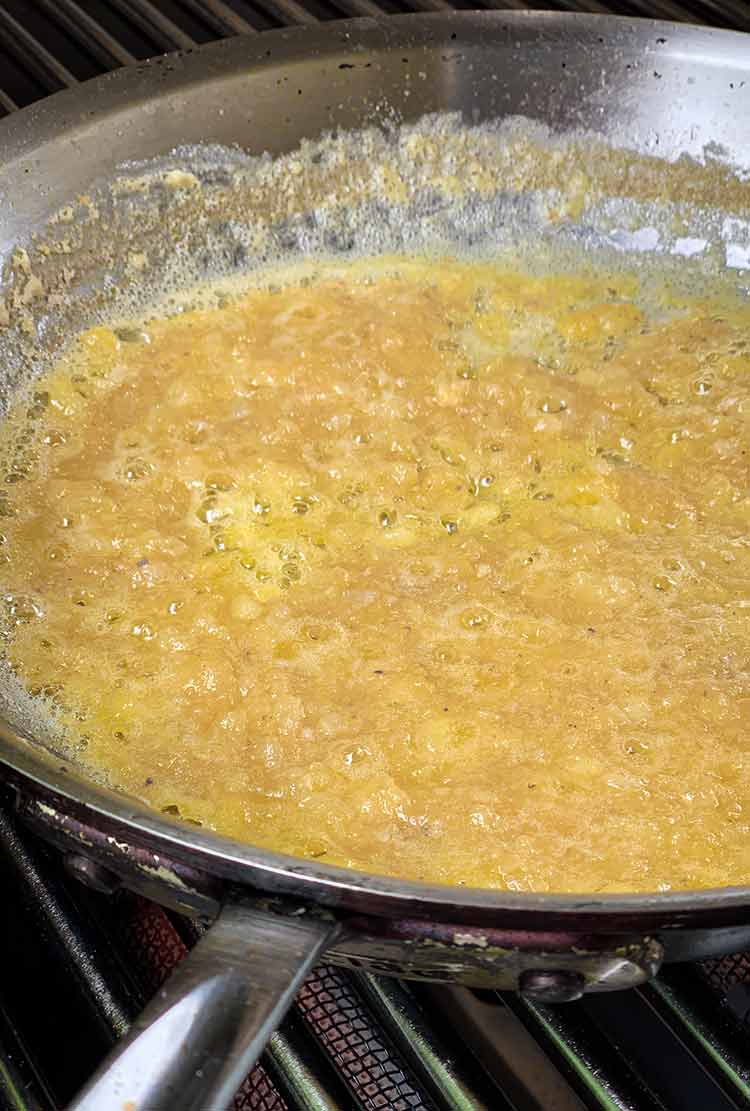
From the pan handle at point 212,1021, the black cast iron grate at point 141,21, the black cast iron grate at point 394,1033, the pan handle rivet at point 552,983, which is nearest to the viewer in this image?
the pan handle at point 212,1021

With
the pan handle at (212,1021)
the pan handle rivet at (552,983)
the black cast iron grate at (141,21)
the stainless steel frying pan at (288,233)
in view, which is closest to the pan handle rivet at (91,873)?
the stainless steel frying pan at (288,233)

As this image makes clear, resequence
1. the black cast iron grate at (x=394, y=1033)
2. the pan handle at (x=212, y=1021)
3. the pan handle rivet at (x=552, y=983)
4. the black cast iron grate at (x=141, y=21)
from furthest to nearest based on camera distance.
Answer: the black cast iron grate at (x=141, y=21), the black cast iron grate at (x=394, y=1033), the pan handle rivet at (x=552, y=983), the pan handle at (x=212, y=1021)

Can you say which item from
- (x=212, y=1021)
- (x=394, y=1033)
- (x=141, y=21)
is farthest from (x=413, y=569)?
(x=141, y=21)

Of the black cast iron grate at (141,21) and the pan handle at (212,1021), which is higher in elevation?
the black cast iron grate at (141,21)

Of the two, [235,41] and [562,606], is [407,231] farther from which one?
[562,606]

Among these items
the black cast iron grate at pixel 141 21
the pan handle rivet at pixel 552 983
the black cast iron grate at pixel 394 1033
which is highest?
the black cast iron grate at pixel 141 21

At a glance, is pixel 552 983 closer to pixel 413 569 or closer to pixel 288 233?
pixel 413 569

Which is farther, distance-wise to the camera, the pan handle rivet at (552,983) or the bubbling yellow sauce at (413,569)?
the bubbling yellow sauce at (413,569)

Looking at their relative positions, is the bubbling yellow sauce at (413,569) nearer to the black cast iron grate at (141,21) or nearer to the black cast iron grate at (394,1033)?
the black cast iron grate at (394,1033)

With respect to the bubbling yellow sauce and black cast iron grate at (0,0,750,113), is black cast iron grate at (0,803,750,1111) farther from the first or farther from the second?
black cast iron grate at (0,0,750,113)
